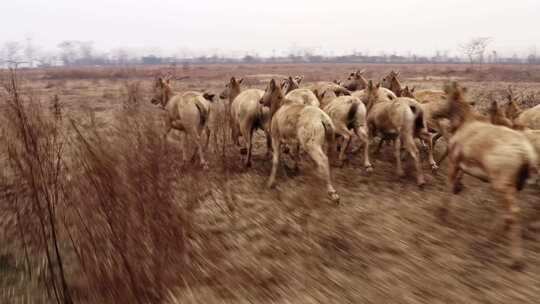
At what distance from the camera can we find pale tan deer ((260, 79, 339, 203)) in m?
7.53

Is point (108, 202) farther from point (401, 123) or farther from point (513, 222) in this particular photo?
point (401, 123)

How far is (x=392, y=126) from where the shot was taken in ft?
30.7

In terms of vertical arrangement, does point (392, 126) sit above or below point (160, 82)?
below

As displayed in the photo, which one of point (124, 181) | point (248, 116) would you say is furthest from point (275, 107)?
point (124, 181)

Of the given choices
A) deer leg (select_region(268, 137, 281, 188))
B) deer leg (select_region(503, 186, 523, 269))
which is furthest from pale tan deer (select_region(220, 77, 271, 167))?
deer leg (select_region(503, 186, 523, 269))

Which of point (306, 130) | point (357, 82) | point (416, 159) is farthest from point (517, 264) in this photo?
point (357, 82)

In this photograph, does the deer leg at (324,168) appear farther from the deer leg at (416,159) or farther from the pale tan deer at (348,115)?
the deer leg at (416,159)

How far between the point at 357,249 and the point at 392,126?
4537mm

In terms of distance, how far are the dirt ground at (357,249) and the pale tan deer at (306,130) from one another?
33 centimetres

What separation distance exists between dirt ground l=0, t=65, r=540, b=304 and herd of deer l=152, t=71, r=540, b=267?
1.54 feet

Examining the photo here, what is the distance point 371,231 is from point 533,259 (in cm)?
201

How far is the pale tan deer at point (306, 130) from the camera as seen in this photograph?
7.53 metres

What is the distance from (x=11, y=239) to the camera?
213 inches

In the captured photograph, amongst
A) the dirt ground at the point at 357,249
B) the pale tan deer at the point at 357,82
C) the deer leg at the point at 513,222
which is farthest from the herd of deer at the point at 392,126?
the pale tan deer at the point at 357,82
